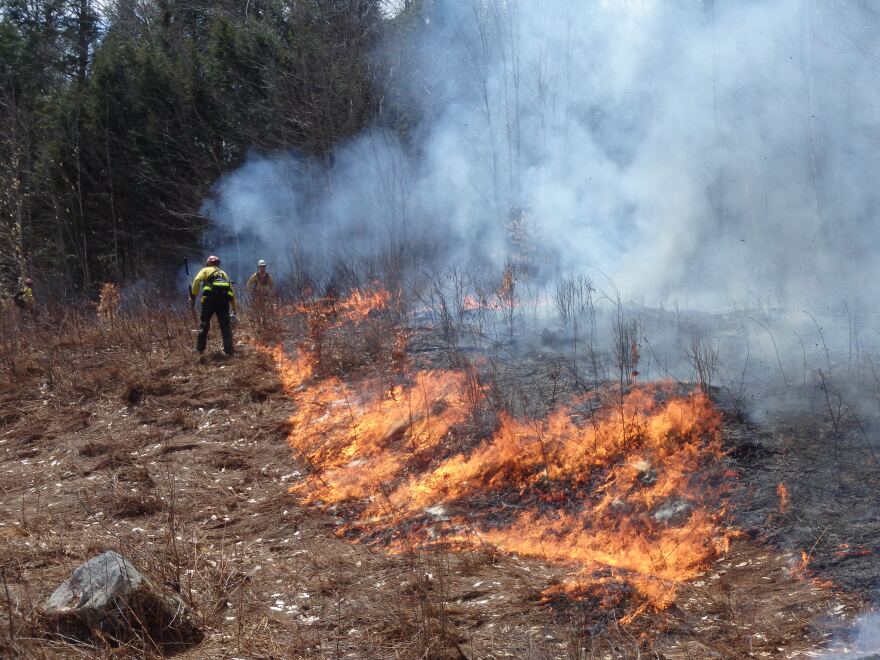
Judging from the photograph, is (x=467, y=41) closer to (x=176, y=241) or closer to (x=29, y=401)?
(x=176, y=241)

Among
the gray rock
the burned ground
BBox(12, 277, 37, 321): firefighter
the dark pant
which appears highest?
BBox(12, 277, 37, 321): firefighter

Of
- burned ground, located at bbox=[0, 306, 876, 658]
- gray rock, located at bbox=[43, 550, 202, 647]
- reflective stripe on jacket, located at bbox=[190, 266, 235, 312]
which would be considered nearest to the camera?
gray rock, located at bbox=[43, 550, 202, 647]

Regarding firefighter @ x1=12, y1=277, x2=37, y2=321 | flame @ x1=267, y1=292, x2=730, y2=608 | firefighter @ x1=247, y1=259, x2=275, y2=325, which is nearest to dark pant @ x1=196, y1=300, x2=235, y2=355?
firefighter @ x1=247, y1=259, x2=275, y2=325

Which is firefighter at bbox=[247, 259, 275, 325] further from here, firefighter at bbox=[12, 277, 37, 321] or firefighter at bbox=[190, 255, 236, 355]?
firefighter at bbox=[12, 277, 37, 321]

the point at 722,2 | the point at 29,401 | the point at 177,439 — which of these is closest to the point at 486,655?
the point at 177,439

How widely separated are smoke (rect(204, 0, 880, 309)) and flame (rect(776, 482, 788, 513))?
602 centimetres

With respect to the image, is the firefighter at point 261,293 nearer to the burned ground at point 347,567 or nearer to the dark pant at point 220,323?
the dark pant at point 220,323

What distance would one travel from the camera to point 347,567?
483 centimetres

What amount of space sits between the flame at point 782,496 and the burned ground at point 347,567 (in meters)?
0.03

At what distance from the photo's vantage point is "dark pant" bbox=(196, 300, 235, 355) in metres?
10.1

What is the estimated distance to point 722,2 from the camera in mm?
11906

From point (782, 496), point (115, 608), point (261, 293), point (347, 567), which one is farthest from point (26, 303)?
point (782, 496)

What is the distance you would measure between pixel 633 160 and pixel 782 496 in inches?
359

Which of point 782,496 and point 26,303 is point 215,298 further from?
point 782,496
